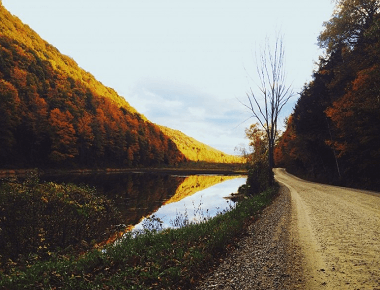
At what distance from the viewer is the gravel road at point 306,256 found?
15.8ft

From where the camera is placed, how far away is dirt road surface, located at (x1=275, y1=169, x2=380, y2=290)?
473 cm

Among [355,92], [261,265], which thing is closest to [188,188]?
[355,92]

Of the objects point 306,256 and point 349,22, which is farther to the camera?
point 349,22

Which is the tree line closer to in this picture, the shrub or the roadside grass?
the shrub

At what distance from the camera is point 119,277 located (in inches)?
213

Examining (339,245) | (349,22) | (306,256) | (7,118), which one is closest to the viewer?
(306,256)

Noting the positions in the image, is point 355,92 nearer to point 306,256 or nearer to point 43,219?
point 306,256

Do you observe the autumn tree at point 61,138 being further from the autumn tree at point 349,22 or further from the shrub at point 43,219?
the autumn tree at point 349,22

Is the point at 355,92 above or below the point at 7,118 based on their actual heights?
below

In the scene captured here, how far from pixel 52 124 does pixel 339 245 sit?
224 ft

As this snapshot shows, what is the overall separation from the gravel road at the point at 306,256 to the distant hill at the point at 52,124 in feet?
184

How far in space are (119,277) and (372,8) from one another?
27.1 m

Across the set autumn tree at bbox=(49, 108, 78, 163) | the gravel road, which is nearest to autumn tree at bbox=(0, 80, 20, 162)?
autumn tree at bbox=(49, 108, 78, 163)

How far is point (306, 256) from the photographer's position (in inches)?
238
